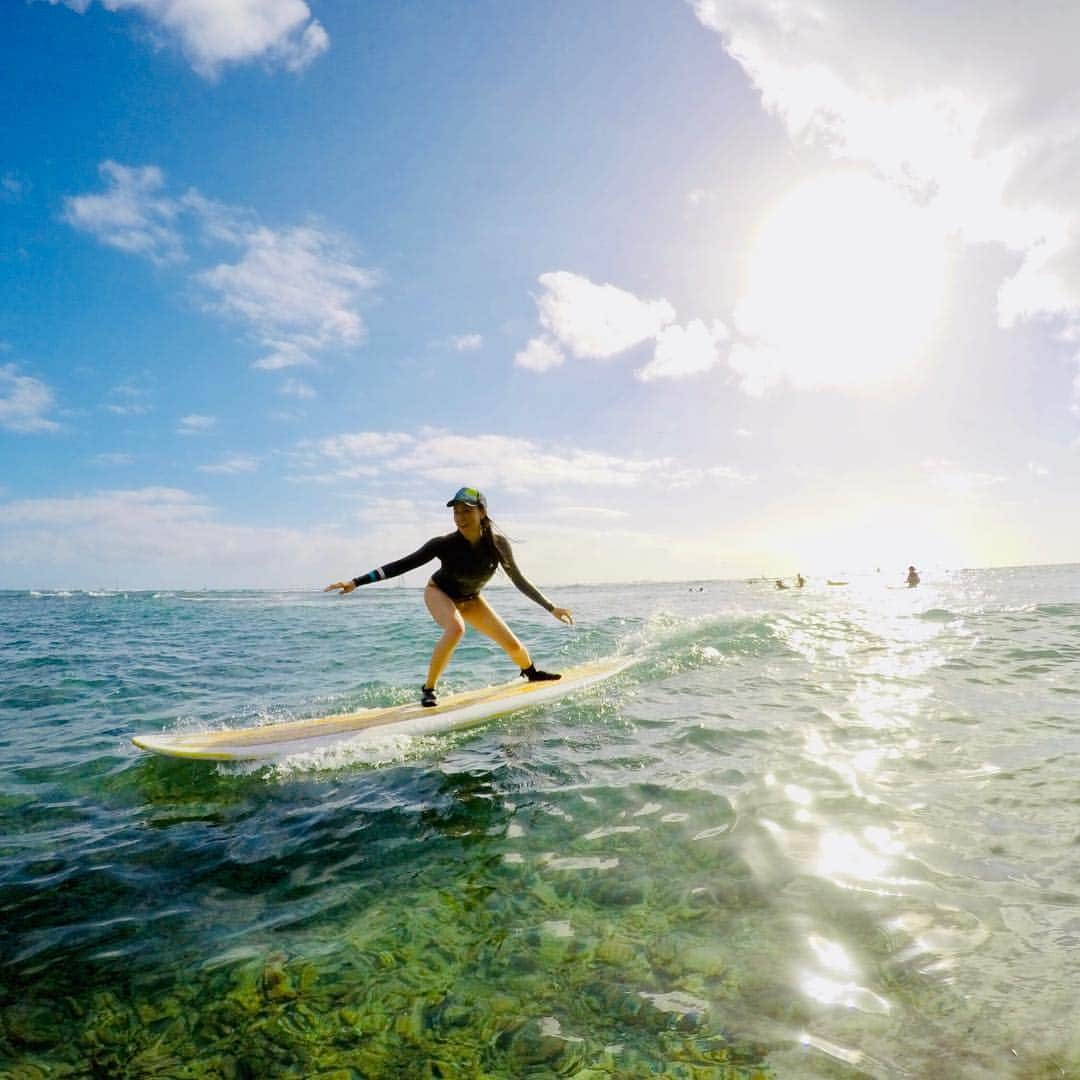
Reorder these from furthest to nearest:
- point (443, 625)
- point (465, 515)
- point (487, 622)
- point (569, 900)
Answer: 1. point (487, 622)
2. point (443, 625)
3. point (465, 515)
4. point (569, 900)

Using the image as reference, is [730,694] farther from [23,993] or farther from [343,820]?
[23,993]

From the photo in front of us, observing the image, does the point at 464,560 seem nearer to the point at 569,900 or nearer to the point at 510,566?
the point at 510,566

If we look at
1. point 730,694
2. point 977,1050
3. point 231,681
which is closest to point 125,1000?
point 977,1050

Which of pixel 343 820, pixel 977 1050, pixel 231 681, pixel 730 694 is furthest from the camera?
pixel 231 681

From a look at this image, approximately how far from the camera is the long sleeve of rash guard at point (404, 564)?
7975mm

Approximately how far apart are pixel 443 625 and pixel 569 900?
516 cm

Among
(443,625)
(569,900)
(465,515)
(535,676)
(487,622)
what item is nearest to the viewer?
(569,900)

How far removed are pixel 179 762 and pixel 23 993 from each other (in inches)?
171

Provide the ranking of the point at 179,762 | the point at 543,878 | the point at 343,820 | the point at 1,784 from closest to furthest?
1. the point at 543,878
2. the point at 343,820
3. the point at 1,784
4. the point at 179,762

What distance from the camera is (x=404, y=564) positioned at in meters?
8.28

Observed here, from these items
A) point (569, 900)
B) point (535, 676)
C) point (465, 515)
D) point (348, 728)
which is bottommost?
point (569, 900)

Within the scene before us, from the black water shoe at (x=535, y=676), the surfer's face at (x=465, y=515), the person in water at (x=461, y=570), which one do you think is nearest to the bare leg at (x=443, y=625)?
the person in water at (x=461, y=570)

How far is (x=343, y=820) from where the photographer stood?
5.29 m

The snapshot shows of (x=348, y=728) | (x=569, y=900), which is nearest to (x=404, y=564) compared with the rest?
(x=348, y=728)
